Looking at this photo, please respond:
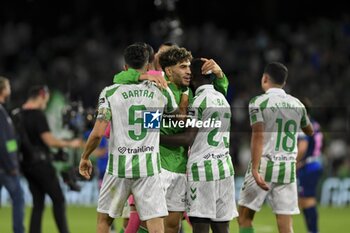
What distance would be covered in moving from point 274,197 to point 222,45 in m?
15.9

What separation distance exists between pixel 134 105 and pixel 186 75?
0.74 metres

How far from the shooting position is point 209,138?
368 inches

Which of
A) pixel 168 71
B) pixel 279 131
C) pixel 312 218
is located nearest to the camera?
pixel 168 71

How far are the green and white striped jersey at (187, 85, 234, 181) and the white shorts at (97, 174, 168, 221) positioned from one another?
19.9 inches

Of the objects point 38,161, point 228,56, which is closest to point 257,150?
point 38,161

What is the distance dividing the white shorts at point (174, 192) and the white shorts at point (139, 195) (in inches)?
11.5

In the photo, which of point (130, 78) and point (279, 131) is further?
point (279, 131)

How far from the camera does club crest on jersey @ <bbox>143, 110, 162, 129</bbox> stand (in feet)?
29.4

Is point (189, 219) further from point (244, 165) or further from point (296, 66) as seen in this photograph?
point (296, 66)

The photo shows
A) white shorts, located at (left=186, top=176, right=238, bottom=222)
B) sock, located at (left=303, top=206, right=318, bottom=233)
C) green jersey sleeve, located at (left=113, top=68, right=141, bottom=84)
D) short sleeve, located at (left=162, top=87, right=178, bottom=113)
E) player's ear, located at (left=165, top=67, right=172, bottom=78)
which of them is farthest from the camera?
sock, located at (left=303, top=206, right=318, bottom=233)

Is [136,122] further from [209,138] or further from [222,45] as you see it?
[222,45]

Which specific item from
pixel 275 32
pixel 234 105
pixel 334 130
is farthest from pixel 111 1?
pixel 334 130

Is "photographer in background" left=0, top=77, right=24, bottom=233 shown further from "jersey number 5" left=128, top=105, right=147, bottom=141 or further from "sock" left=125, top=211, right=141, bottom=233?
"jersey number 5" left=128, top=105, right=147, bottom=141

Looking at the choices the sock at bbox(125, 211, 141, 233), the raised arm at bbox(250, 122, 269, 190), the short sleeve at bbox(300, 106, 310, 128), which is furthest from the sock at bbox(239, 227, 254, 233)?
the sock at bbox(125, 211, 141, 233)
